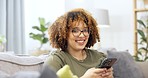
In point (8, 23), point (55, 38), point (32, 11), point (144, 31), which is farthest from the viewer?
point (32, 11)

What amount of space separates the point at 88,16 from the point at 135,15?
7.18ft

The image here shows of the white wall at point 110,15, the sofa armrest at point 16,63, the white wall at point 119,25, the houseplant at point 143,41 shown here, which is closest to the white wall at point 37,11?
the white wall at point 110,15

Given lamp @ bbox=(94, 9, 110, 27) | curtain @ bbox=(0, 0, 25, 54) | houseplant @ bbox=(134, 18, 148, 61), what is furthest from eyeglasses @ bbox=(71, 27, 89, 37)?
curtain @ bbox=(0, 0, 25, 54)

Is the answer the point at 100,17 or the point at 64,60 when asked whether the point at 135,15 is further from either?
the point at 64,60

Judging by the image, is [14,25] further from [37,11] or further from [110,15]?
[110,15]

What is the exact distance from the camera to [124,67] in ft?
6.73

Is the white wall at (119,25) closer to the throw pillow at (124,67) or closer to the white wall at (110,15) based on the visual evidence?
the white wall at (110,15)

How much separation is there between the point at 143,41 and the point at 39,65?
7.12ft

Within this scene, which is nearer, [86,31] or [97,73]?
[97,73]

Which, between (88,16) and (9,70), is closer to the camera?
(9,70)

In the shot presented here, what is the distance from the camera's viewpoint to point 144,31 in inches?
146

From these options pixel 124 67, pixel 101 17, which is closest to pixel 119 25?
pixel 101 17

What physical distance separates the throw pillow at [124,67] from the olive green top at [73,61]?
309mm

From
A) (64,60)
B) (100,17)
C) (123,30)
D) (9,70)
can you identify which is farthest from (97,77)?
(123,30)
